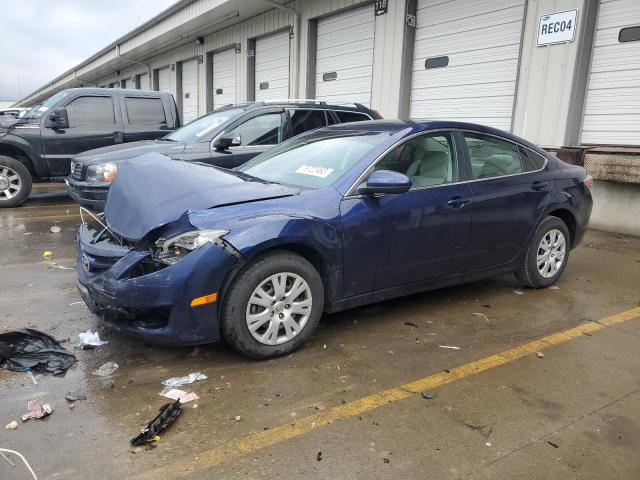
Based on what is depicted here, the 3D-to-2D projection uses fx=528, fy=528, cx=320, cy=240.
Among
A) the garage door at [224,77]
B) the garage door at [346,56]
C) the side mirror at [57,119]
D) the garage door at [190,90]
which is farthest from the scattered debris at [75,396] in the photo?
the garage door at [190,90]

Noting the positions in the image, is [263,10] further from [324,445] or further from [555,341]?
[324,445]

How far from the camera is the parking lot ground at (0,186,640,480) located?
2475 millimetres

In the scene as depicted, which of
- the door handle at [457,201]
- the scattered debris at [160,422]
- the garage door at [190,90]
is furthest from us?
the garage door at [190,90]

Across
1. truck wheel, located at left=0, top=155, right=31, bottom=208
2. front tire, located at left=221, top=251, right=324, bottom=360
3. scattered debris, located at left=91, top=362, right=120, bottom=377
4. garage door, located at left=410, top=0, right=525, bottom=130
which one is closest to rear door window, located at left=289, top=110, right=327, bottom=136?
garage door, located at left=410, top=0, right=525, bottom=130

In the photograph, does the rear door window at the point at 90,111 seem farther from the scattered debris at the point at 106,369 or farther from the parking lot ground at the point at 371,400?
the scattered debris at the point at 106,369

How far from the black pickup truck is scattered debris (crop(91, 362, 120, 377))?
7011 mm

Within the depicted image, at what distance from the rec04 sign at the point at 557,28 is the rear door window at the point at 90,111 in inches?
296

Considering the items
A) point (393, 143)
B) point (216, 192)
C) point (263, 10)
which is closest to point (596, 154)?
point (393, 143)

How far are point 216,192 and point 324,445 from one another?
1.77 meters

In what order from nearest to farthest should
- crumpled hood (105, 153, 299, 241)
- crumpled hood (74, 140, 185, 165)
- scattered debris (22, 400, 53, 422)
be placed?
scattered debris (22, 400, 53, 422) → crumpled hood (105, 153, 299, 241) → crumpled hood (74, 140, 185, 165)

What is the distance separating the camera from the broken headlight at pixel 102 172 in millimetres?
6992

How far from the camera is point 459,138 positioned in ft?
14.4

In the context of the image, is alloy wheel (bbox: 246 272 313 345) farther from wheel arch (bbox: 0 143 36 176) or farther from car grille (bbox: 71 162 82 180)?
wheel arch (bbox: 0 143 36 176)

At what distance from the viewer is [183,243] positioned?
3205 mm
